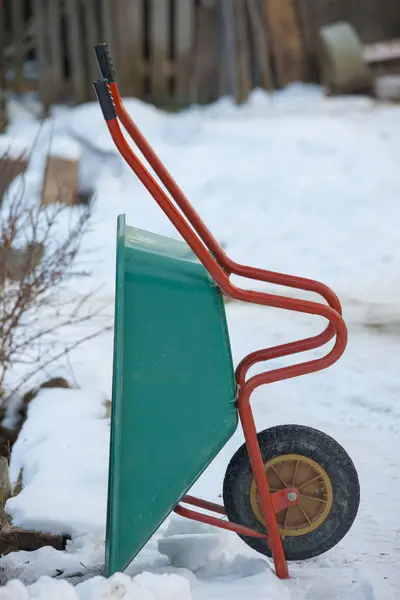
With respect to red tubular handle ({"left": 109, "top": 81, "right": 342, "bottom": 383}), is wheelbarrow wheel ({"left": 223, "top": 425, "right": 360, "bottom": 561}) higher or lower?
lower

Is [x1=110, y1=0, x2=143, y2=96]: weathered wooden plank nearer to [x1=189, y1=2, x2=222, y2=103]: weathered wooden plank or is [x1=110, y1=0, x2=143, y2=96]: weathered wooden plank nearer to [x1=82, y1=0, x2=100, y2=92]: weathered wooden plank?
[x1=82, y1=0, x2=100, y2=92]: weathered wooden plank

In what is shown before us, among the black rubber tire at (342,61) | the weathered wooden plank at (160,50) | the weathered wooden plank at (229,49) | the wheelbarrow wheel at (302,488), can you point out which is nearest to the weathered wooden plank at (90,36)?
the weathered wooden plank at (160,50)

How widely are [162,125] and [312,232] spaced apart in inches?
92.4

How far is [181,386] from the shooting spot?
2471 mm

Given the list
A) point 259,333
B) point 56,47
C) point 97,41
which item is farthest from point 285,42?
point 259,333

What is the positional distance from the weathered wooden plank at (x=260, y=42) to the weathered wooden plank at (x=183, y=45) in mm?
589

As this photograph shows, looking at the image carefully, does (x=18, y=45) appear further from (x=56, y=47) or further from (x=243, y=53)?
(x=243, y=53)

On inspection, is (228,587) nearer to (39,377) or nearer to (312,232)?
(39,377)

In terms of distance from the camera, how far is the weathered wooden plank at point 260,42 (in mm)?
9977

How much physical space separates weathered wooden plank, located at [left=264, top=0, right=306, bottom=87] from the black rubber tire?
0.25m

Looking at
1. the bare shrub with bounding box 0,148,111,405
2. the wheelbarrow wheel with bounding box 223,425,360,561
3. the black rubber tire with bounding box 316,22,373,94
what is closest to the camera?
the wheelbarrow wheel with bounding box 223,425,360,561

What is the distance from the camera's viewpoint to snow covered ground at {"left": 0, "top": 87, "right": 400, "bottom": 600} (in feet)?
8.72

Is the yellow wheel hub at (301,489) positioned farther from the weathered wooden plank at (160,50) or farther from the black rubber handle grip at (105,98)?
the weathered wooden plank at (160,50)

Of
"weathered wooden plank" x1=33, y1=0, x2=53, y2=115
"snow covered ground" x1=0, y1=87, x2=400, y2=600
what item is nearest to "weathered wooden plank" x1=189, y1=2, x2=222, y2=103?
"snow covered ground" x1=0, y1=87, x2=400, y2=600
